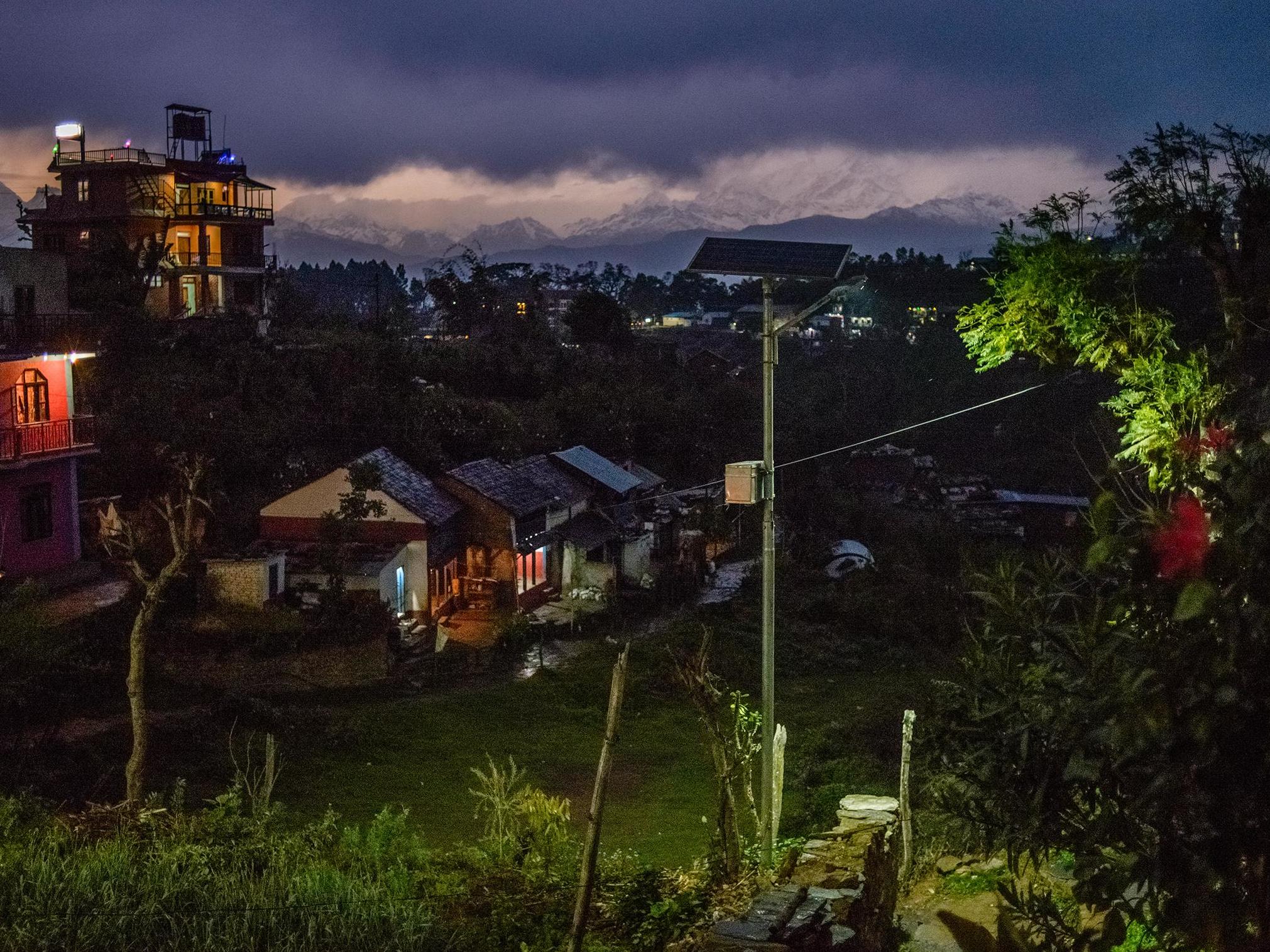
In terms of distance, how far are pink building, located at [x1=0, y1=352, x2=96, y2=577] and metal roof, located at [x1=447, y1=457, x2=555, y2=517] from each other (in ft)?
26.5

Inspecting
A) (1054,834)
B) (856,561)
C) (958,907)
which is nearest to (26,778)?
(958,907)

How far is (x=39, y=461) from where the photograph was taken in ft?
76.0

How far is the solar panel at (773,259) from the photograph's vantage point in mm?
11297

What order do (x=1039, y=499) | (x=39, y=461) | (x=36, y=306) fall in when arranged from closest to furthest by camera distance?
(x=39, y=461)
(x=36, y=306)
(x=1039, y=499)

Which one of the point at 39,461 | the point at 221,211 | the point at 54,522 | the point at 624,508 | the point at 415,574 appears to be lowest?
the point at 415,574

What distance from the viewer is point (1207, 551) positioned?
385cm

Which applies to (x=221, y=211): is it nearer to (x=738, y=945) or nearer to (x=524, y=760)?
(x=524, y=760)

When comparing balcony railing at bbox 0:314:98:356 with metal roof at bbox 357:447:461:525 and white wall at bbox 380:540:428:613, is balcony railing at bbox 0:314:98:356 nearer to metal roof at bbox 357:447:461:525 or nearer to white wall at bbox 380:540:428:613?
metal roof at bbox 357:447:461:525

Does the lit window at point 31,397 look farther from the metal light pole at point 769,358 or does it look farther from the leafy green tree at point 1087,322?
the leafy green tree at point 1087,322

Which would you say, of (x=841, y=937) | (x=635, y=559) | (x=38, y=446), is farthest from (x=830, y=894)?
(x=635, y=559)

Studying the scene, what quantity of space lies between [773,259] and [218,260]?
120 ft

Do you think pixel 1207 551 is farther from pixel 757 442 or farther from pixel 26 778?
pixel 757 442

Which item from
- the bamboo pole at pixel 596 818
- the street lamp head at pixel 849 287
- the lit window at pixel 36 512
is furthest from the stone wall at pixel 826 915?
the lit window at pixel 36 512

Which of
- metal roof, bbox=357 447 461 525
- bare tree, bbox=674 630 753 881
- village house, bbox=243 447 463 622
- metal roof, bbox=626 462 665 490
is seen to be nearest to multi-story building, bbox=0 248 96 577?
village house, bbox=243 447 463 622
